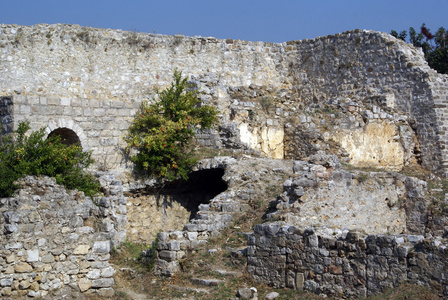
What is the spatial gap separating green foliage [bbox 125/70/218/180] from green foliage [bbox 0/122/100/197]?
257cm

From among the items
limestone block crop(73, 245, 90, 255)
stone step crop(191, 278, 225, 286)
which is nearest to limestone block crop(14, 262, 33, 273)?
limestone block crop(73, 245, 90, 255)

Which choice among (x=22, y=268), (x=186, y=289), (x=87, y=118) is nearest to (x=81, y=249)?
(x=22, y=268)

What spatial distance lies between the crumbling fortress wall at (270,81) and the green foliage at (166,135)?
92 centimetres

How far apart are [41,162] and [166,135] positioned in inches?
205

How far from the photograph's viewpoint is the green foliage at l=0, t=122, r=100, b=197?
1245 centimetres

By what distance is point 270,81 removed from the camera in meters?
26.8

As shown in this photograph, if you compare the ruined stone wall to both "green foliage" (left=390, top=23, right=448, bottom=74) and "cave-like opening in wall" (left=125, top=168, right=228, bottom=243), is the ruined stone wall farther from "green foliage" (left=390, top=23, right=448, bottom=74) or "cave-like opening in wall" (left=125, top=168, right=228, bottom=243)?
"green foliage" (left=390, top=23, right=448, bottom=74)

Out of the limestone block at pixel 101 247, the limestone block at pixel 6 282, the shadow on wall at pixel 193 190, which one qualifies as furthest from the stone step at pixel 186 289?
the shadow on wall at pixel 193 190

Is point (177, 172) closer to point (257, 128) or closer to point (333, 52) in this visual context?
point (257, 128)

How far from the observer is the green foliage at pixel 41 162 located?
490 inches

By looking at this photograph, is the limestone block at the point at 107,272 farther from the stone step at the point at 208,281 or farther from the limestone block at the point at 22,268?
the stone step at the point at 208,281

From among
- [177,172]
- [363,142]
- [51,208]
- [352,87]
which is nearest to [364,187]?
[177,172]

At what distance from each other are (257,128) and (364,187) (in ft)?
26.4

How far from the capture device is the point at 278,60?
27109mm
